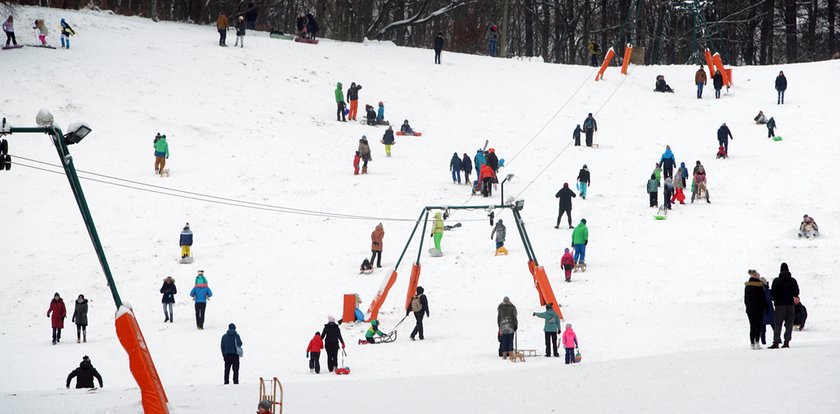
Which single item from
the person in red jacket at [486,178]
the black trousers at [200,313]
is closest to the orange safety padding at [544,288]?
the black trousers at [200,313]

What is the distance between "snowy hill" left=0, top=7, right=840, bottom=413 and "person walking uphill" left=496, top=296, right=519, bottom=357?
14.4 inches

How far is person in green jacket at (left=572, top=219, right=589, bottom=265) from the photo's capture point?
26.3 m

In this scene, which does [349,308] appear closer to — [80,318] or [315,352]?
[315,352]

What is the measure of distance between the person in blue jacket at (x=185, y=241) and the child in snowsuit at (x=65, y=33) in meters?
16.5

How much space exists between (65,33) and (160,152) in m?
10.9

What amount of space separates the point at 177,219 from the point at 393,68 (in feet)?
58.8

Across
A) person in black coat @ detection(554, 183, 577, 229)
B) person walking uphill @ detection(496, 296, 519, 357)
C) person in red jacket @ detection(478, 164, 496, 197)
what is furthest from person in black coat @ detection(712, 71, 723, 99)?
person walking uphill @ detection(496, 296, 519, 357)

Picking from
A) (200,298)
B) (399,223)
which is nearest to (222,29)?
(399,223)

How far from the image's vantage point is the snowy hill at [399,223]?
1636 cm

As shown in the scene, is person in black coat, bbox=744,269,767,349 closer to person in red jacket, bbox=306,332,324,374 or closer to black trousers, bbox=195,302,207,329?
person in red jacket, bbox=306,332,324,374

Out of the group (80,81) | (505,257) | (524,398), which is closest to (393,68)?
(80,81)

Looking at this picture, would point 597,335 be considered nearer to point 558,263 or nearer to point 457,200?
point 558,263

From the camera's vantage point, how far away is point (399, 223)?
3125 centimetres

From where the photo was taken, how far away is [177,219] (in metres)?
31.4
